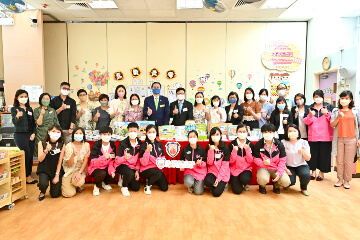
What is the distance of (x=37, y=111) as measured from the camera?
4.17 meters

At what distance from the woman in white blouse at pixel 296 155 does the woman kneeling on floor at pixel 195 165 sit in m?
1.29

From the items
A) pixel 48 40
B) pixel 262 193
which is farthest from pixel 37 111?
pixel 262 193

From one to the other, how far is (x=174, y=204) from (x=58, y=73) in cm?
545

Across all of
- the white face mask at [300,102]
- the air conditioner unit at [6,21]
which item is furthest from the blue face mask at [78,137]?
the air conditioner unit at [6,21]

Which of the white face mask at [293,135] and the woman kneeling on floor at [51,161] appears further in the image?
the white face mask at [293,135]

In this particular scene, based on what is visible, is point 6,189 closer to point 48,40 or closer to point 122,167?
point 122,167

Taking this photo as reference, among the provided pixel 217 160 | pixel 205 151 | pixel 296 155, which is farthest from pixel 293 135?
pixel 205 151

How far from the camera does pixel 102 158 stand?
12.1 feet

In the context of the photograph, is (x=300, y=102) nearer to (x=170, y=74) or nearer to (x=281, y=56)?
(x=281, y=56)

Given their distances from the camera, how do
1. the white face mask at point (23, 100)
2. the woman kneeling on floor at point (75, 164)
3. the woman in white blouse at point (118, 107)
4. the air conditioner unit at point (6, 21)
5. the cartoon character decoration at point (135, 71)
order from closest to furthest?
the woman kneeling on floor at point (75, 164)
the white face mask at point (23, 100)
the woman in white blouse at point (118, 107)
the air conditioner unit at point (6, 21)
the cartoon character decoration at point (135, 71)

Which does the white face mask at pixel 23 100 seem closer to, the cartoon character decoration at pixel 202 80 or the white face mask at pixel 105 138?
the white face mask at pixel 105 138

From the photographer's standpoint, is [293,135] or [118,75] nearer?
[293,135]

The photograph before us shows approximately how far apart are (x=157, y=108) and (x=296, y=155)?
8.28 feet

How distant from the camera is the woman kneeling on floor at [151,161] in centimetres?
370
